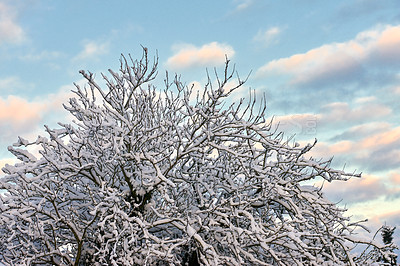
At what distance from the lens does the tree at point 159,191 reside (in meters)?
7.58

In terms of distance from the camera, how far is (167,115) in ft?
33.6

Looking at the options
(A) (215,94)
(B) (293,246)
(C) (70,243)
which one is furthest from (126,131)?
(B) (293,246)

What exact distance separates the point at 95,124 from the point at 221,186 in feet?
9.85

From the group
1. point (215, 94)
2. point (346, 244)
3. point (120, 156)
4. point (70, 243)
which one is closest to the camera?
point (120, 156)

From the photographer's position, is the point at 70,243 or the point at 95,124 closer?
the point at 95,124

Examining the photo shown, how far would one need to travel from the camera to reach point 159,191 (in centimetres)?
795

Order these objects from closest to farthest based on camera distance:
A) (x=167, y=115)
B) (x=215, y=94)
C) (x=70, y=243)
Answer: (x=215, y=94), (x=70, y=243), (x=167, y=115)

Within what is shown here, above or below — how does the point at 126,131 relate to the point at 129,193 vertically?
above

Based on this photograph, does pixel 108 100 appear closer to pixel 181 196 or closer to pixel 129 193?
pixel 129 193

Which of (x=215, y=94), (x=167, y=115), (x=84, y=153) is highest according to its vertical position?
(x=167, y=115)

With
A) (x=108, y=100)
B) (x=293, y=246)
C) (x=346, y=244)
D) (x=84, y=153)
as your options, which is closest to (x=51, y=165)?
(x=84, y=153)

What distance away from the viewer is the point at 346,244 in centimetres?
863

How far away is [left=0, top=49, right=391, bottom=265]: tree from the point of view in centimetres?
758

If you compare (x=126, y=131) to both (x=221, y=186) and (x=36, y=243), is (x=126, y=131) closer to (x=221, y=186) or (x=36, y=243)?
(x=221, y=186)
